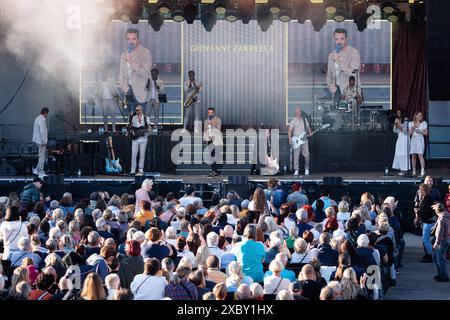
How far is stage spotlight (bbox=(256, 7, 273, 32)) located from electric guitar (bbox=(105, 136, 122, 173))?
499 cm

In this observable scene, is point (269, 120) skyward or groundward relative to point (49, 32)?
groundward

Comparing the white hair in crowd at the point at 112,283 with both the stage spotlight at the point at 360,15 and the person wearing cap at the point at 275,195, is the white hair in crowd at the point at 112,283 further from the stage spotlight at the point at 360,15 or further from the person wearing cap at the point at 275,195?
the stage spotlight at the point at 360,15

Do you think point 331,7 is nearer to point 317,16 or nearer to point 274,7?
point 317,16

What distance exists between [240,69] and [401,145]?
21.2 feet

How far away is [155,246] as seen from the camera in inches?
514

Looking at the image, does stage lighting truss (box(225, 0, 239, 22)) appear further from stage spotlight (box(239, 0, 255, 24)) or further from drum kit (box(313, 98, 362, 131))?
drum kit (box(313, 98, 362, 131))

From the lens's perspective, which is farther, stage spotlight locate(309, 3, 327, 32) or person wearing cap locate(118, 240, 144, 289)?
stage spotlight locate(309, 3, 327, 32)

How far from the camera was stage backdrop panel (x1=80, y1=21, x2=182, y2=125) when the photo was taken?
30.1 meters

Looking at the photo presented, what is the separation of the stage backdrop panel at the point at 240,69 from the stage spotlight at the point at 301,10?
9.18ft

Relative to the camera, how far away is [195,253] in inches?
517

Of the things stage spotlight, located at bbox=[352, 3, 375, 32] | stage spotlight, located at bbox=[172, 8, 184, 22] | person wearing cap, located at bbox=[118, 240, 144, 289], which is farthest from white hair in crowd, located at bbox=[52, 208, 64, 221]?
stage spotlight, located at bbox=[352, 3, 375, 32]
